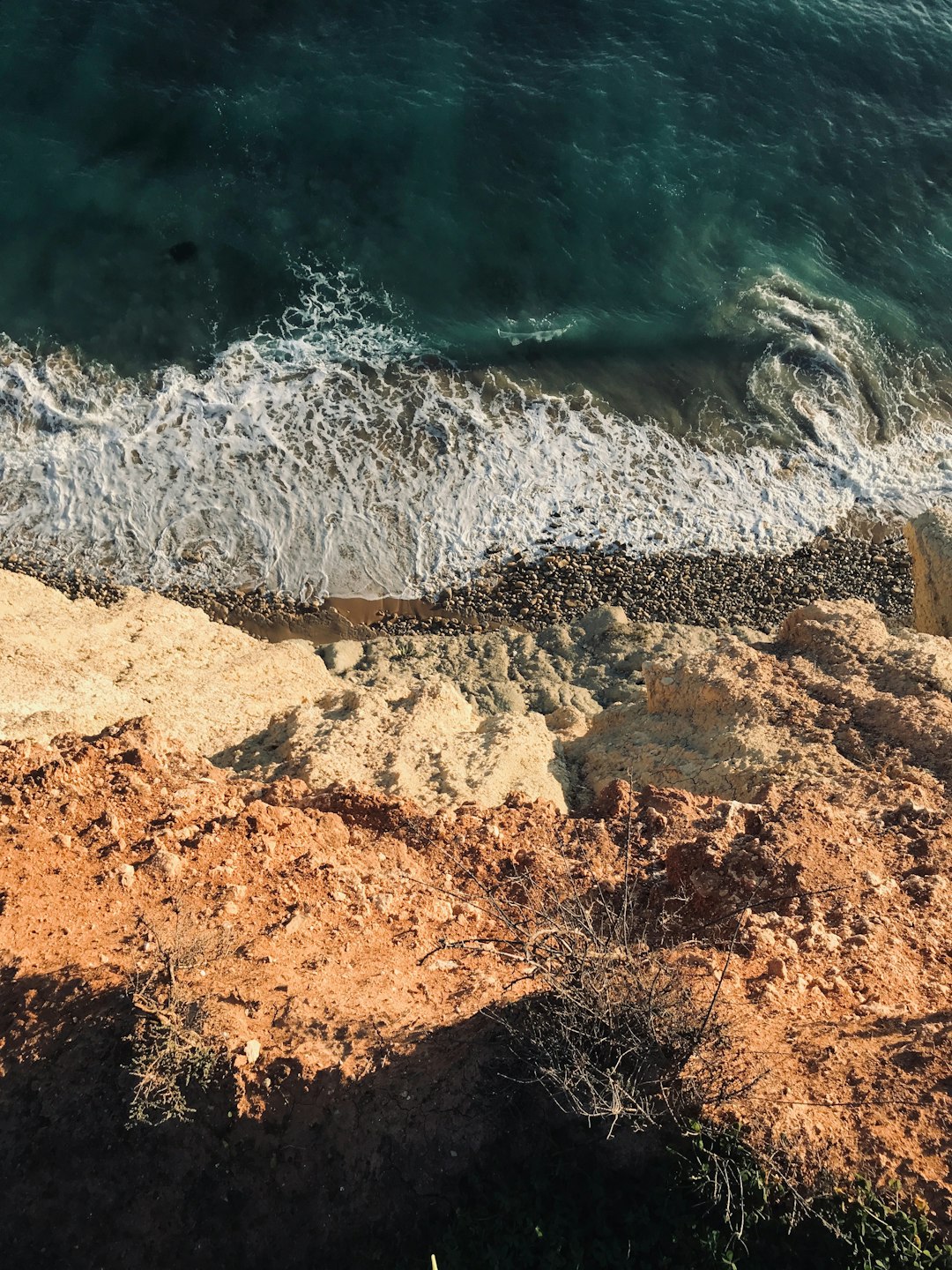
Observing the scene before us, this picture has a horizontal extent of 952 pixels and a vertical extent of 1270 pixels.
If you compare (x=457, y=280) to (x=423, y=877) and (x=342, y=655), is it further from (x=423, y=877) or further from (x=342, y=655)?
(x=423, y=877)

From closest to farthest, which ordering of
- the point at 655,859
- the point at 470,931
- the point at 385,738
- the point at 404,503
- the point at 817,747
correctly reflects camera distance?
1. the point at 470,931
2. the point at 655,859
3. the point at 817,747
4. the point at 385,738
5. the point at 404,503

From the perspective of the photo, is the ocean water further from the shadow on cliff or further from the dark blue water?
the shadow on cliff

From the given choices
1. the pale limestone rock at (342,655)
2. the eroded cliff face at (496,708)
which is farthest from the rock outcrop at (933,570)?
the pale limestone rock at (342,655)

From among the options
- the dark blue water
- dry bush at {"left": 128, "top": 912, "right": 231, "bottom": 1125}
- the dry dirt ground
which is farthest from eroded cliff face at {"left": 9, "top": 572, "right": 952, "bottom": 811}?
the dark blue water

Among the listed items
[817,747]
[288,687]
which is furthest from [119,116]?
[817,747]

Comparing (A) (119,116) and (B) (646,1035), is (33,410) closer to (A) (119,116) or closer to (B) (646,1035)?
Answer: (A) (119,116)

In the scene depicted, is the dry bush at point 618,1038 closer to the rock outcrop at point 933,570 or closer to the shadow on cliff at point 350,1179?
the shadow on cliff at point 350,1179

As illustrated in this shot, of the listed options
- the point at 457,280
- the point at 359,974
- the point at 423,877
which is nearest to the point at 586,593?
the point at 423,877
